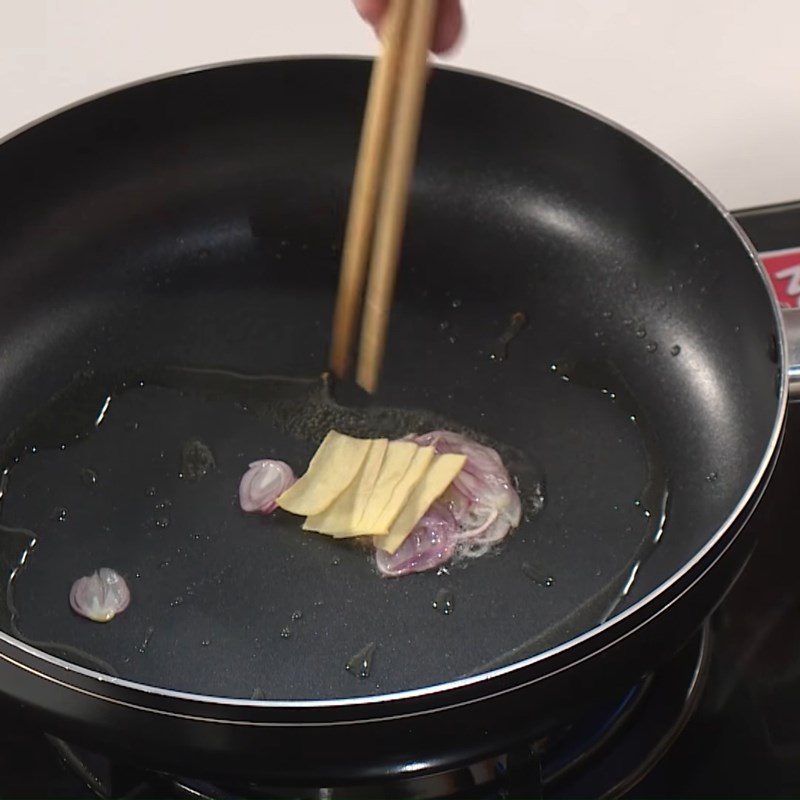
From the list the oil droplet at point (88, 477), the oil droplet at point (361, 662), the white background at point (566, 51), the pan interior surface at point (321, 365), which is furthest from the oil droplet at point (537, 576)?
the white background at point (566, 51)

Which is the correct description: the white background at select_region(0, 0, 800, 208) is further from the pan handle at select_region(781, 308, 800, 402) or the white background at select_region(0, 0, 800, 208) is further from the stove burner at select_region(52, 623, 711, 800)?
the stove burner at select_region(52, 623, 711, 800)

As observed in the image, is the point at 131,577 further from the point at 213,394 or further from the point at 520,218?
the point at 520,218

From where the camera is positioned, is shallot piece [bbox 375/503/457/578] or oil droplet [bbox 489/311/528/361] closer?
shallot piece [bbox 375/503/457/578]

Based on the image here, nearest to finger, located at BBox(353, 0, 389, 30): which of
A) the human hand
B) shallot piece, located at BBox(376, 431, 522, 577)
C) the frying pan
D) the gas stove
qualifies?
the human hand

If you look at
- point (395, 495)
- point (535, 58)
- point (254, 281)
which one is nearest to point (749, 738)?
point (395, 495)

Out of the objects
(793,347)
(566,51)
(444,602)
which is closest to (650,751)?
(444,602)

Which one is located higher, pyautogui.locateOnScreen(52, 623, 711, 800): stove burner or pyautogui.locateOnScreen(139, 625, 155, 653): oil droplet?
pyautogui.locateOnScreen(139, 625, 155, 653): oil droplet
